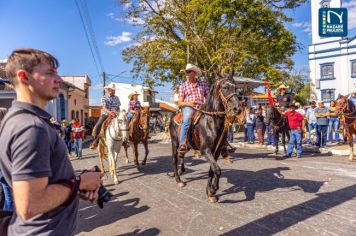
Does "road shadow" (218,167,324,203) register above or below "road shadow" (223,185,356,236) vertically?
above

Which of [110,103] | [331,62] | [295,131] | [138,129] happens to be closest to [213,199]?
[110,103]

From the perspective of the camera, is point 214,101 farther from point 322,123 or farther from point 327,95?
point 327,95

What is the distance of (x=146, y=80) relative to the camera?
20922mm

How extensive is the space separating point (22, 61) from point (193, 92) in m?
5.77

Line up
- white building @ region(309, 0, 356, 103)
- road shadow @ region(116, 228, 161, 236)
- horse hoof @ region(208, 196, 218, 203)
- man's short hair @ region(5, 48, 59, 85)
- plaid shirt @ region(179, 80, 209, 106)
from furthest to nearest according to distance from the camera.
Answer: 1. white building @ region(309, 0, 356, 103)
2. plaid shirt @ region(179, 80, 209, 106)
3. horse hoof @ region(208, 196, 218, 203)
4. road shadow @ region(116, 228, 161, 236)
5. man's short hair @ region(5, 48, 59, 85)

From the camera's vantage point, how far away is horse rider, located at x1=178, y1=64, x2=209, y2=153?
7266 mm

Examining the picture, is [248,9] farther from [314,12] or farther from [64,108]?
[314,12]

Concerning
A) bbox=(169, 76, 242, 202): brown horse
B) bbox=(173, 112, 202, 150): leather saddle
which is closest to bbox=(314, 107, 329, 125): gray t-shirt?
bbox=(173, 112, 202, 150): leather saddle

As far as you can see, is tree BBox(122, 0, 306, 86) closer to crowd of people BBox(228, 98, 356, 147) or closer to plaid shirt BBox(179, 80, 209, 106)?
crowd of people BBox(228, 98, 356, 147)

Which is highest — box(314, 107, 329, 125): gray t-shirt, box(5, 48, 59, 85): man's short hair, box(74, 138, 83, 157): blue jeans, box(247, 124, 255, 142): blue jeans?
box(5, 48, 59, 85): man's short hair

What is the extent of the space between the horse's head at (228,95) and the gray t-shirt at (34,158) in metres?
4.37

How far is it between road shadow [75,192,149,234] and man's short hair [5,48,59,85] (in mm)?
4137

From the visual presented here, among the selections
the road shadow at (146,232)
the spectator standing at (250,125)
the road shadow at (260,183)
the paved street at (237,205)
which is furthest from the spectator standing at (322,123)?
the road shadow at (146,232)

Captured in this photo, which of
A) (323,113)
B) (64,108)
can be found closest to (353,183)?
(323,113)
